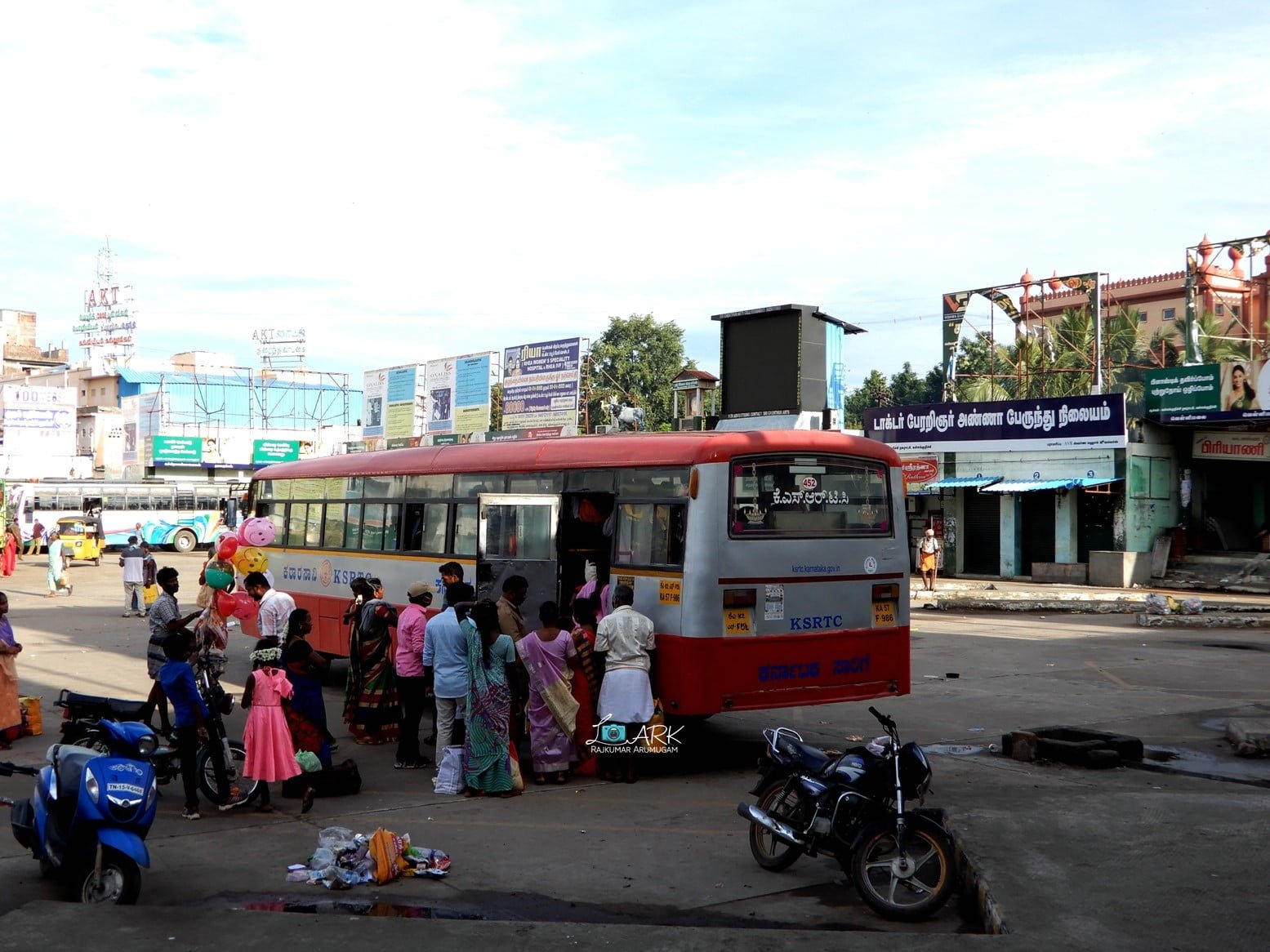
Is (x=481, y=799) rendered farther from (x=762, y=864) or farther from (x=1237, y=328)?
(x=1237, y=328)

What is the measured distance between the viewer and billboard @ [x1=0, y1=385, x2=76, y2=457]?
58.8 m

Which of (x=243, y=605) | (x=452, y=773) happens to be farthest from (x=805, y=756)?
(x=243, y=605)

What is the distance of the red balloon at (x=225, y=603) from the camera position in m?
13.5

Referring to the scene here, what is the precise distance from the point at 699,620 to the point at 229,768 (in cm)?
384

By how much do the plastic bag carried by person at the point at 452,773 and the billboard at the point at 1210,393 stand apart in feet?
84.8

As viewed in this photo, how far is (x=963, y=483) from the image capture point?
3444 centimetres

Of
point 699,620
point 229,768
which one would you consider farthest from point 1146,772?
point 229,768

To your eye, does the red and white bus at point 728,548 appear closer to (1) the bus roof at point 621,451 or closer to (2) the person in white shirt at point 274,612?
(1) the bus roof at point 621,451

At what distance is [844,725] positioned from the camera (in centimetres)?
1285

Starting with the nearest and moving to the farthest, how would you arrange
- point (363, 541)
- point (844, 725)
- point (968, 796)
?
1. point (968, 796)
2. point (844, 725)
3. point (363, 541)

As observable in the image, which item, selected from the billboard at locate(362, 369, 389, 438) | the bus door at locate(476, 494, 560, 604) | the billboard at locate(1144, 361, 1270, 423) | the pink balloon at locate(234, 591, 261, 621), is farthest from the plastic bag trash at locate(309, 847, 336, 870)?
the billboard at locate(362, 369, 389, 438)

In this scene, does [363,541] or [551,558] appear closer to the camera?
[551,558]

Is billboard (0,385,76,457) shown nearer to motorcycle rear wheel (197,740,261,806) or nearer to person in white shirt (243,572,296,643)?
person in white shirt (243,572,296,643)

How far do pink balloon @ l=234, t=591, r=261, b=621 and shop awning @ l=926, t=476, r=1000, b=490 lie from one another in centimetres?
2378
